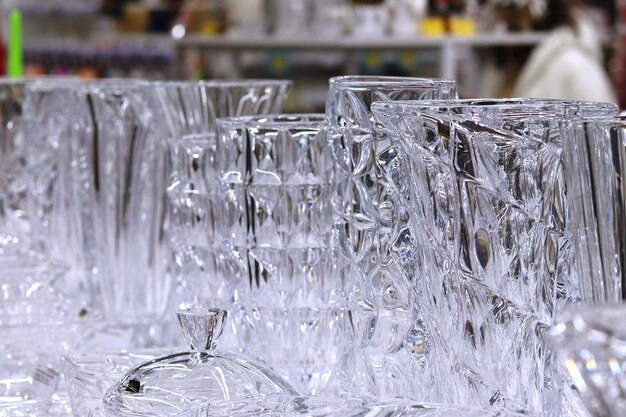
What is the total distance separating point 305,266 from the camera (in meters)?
0.82

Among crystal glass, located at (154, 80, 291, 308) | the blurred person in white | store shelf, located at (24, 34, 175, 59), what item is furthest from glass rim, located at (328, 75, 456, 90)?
store shelf, located at (24, 34, 175, 59)

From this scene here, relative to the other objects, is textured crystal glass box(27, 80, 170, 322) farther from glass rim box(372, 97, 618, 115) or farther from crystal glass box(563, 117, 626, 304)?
crystal glass box(563, 117, 626, 304)

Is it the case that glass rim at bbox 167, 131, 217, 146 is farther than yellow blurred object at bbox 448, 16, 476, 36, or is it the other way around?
yellow blurred object at bbox 448, 16, 476, 36

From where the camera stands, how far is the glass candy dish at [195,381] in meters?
0.61

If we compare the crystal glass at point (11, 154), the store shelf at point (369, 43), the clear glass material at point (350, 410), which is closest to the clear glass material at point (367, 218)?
the clear glass material at point (350, 410)

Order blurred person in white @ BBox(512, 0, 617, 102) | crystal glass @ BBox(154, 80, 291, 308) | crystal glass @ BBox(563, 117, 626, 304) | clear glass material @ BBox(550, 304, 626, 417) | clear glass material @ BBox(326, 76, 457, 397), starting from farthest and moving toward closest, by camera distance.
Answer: blurred person in white @ BBox(512, 0, 617, 102) → crystal glass @ BBox(154, 80, 291, 308) → clear glass material @ BBox(326, 76, 457, 397) → crystal glass @ BBox(563, 117, 626, 304) → clear glass material @ BBox(550, 304, 626, 417)

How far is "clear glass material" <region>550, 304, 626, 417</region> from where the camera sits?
0.40 metres

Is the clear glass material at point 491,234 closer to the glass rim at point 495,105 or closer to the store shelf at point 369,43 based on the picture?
the glass rim at point 495,105

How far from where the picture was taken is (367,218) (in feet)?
2.42

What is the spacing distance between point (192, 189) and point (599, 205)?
465 millimetres

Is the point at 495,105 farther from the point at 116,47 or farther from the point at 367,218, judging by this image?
the point at 116,47

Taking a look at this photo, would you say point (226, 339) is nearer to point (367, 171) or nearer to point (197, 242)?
point (197, 242)

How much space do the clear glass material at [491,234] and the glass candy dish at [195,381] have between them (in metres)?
0.11

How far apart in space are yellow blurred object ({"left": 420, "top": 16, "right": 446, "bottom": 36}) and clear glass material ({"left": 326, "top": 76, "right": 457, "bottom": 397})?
11.7ft
